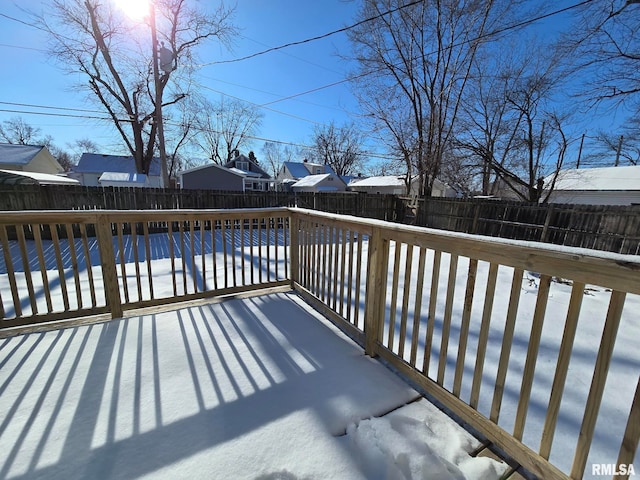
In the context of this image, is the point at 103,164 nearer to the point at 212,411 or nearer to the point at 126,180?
the point at 126,180

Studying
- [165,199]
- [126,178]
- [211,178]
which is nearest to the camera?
[165,199]

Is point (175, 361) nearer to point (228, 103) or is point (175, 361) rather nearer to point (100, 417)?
point (100, 417)

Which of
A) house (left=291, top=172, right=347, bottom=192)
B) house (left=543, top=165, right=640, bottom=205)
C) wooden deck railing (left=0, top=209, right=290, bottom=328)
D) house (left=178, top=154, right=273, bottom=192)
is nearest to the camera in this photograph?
wooden deck railing (left=0, top=209, right=290, bottom=328)

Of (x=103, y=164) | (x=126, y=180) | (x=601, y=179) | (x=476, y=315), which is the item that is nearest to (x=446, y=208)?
(x=476, y=315)

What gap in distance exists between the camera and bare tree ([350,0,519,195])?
9984mm

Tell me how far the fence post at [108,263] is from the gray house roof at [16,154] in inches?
668

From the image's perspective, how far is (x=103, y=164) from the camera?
2262cm

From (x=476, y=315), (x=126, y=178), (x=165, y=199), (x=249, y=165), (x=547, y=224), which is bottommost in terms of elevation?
(x=476, y=315)

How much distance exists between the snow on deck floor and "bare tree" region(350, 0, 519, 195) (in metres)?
11.1

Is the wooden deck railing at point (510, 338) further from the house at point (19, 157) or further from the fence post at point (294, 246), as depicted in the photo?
the house at point (19, 157)

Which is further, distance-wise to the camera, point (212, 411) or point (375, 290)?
point (375, 290)

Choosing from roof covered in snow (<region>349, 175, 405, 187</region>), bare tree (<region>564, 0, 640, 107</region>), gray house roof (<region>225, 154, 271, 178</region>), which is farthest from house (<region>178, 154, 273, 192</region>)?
roof covered in snow (<region>349, 175, 405, 187</region>)

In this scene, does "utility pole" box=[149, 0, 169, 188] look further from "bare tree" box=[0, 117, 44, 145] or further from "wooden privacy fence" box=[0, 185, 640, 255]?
"bare tree" box=[0, 117, 44, 145]

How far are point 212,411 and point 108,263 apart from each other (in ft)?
5.54
